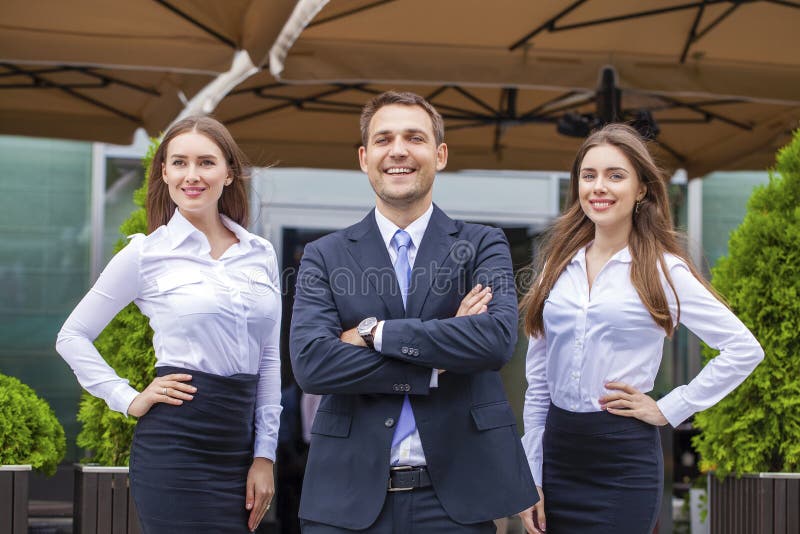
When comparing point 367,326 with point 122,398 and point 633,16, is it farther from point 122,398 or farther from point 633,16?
point 633,16

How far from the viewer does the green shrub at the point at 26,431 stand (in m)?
3.97

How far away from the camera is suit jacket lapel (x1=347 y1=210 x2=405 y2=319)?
8.13ft

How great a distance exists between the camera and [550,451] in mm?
2982

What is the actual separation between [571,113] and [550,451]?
4.32 meters

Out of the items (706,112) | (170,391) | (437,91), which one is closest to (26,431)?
(170,391)

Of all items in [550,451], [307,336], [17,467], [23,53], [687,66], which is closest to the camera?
[307,336]

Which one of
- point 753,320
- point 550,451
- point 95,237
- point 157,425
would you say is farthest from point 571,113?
point 157,425

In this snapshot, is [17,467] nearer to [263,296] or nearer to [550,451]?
[263,296]

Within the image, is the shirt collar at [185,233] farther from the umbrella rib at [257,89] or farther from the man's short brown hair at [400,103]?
the umbrella rib at [257,89]

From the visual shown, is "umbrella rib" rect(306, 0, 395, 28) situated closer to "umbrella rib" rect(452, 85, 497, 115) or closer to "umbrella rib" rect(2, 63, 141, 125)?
"umbrella rib" rect(452, 85, 497, 115)

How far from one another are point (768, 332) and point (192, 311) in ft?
8.17

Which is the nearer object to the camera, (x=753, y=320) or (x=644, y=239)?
(x=644, y=239)

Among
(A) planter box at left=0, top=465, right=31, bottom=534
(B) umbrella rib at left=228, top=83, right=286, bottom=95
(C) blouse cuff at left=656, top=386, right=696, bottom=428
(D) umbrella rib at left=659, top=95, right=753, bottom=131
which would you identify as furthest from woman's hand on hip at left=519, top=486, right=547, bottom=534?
(D) umbrella rib at left=659, top=95, right=753, bottom=131

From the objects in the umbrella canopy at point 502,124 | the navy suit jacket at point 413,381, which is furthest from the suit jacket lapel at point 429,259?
the umbrella canopy at point 502,124
